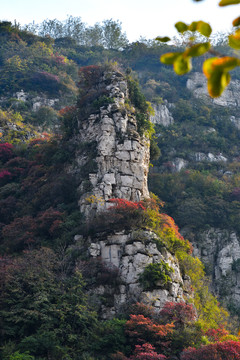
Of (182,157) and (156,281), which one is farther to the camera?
(182,157)

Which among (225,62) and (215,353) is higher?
(225,62)

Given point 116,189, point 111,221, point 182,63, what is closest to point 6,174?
point 116,189

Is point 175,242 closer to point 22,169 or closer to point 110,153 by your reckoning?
point 110,153

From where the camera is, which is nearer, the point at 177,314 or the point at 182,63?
the point at 182,63

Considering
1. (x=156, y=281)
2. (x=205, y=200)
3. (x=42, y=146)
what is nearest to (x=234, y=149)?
(x=205, y=200)

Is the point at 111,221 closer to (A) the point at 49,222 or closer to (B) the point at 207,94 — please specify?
(A) the point at 49,222

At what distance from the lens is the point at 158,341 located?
11.9 m

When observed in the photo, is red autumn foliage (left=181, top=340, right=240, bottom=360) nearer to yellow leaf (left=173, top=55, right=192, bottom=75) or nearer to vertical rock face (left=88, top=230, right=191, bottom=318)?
vertical rock face (left=88, top=230, right=191, bottom=318)

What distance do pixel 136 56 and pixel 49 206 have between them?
120 ft

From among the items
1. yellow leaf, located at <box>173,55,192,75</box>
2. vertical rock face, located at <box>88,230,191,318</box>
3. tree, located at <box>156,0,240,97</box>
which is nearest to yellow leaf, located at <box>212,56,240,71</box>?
tree, located at <box>156,0,240,97</box>

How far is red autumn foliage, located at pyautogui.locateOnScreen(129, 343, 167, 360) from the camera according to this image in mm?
10852

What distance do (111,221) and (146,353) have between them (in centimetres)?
698

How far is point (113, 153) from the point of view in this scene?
20.5 m

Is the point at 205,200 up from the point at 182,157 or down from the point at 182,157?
down
